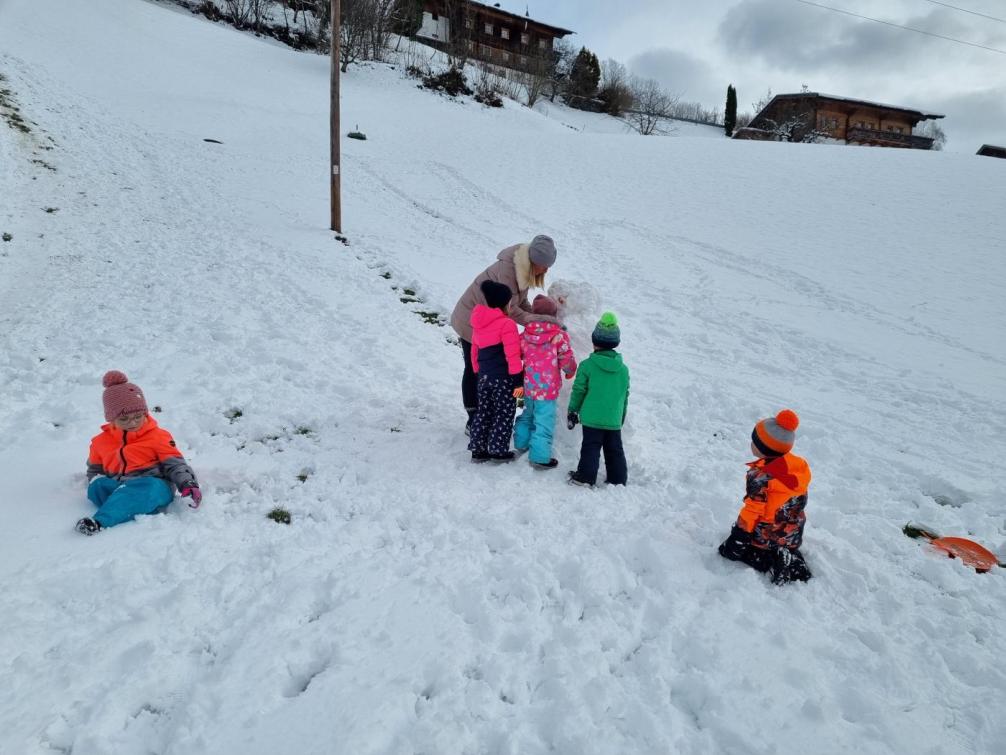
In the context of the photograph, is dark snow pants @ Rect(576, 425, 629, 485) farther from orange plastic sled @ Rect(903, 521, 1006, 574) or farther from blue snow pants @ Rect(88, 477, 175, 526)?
blue snow pants @ Rect(88, 477, 175, 526)

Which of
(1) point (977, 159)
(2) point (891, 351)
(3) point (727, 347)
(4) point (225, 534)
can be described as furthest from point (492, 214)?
(1) point (977, 159)

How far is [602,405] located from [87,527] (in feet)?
12.2

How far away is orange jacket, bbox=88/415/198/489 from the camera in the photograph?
391 centimetres

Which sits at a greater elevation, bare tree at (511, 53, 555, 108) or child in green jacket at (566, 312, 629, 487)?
bare tree at (511, 53, 555, 108)

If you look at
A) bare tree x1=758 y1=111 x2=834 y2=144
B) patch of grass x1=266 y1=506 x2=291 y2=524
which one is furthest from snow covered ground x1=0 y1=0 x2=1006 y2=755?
bare tree x1=758 y1=111 x2=834 y2=144

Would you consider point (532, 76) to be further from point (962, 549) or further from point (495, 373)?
point (962, 549)

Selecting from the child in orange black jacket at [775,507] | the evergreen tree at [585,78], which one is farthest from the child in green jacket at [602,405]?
the evergreen tree at [585,78]

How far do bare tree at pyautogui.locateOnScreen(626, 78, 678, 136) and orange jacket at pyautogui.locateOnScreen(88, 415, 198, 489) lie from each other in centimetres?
5062

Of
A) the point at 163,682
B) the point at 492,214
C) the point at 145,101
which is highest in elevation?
the point at 145,101

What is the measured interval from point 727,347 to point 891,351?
257 centimetres

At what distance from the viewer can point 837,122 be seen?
42.8m

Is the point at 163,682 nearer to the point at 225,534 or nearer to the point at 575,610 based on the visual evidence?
the point at 225,534

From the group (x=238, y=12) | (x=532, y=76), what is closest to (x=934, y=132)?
(x=532, y=76)

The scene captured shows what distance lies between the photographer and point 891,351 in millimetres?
8773
